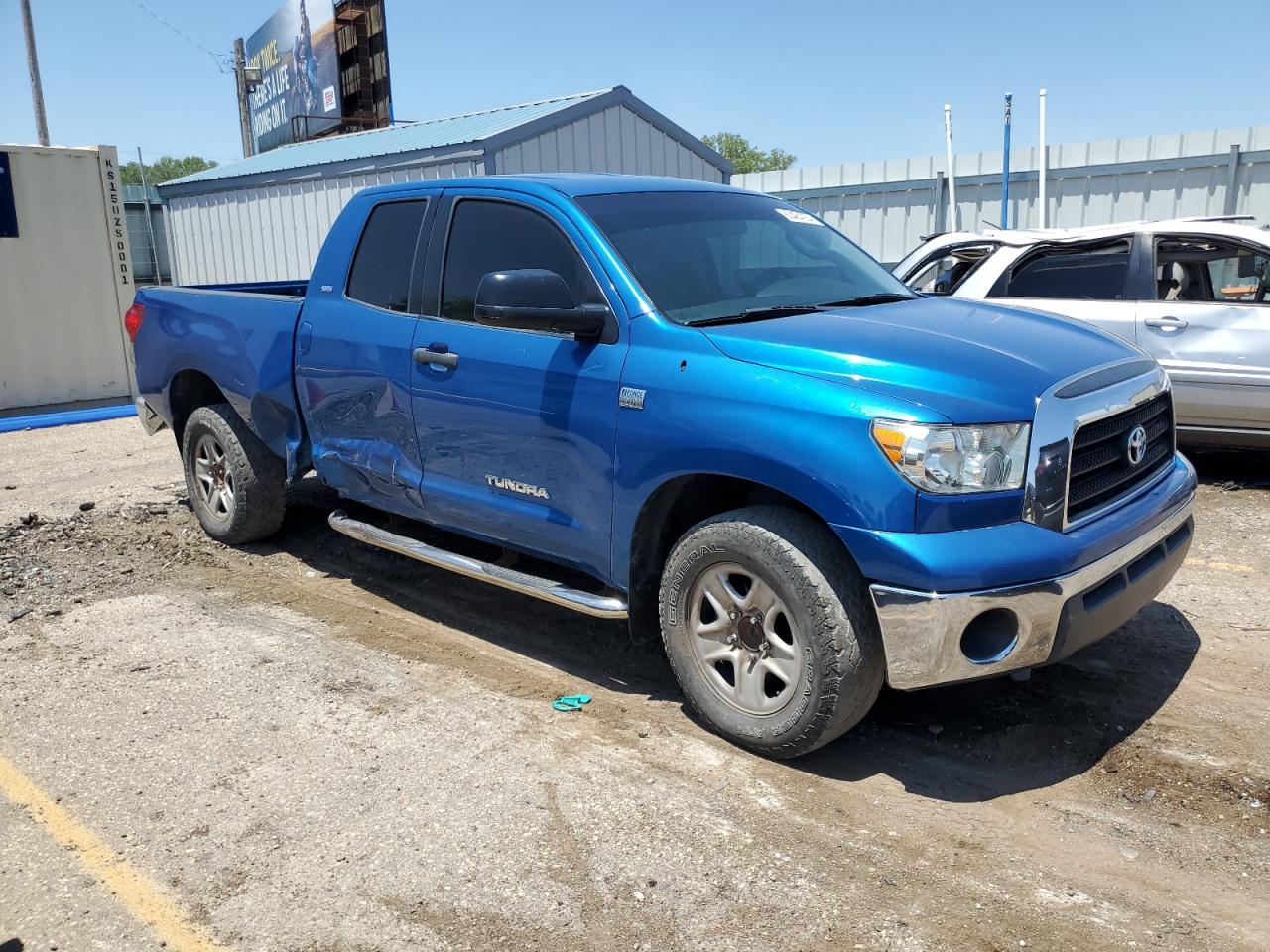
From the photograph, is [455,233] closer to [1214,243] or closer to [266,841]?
[266,841]

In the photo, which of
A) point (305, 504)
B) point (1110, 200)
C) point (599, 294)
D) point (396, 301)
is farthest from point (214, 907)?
point (1110, 200)

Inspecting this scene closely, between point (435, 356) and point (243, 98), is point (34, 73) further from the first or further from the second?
point (435, 356)

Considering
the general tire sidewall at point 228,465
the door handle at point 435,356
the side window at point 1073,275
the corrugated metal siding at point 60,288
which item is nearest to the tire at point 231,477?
the general tire sidewall at point 228,465

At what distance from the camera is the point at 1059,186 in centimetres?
1371

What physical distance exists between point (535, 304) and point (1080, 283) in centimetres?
535

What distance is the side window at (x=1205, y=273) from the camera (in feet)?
24.4

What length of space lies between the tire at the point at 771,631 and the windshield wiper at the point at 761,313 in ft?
2.49

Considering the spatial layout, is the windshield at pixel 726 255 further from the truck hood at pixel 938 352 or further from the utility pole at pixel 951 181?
the utility pole at pixel 951 181

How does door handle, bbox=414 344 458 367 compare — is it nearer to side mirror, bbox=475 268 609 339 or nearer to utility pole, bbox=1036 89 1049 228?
side mirror, bbox=475 268 609 339

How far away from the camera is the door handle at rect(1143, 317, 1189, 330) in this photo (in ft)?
24.3

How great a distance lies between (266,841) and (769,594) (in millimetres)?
1785

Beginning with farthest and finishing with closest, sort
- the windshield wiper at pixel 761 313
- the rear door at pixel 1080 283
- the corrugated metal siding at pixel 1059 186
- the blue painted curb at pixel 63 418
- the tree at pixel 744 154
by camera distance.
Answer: the tree at pixel 744 154 < the corrugated metal siding at pixel 1059 186 < the blue painted curb at pixel 63 418 < the rear door at pixel 1080 283 < the windshield wiper at pixel 761 313

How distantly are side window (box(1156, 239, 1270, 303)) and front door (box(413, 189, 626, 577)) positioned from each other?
5.15m

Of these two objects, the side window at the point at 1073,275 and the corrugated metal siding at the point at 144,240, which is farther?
the corrugated metal siding at the point at 144,240
